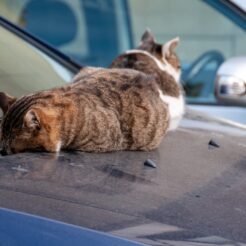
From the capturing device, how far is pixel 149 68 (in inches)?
193

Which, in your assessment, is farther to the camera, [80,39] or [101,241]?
[80,39]

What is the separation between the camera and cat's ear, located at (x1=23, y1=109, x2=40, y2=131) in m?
3.05

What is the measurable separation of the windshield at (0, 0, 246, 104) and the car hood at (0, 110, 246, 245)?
146 inches

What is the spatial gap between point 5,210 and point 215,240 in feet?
1.68

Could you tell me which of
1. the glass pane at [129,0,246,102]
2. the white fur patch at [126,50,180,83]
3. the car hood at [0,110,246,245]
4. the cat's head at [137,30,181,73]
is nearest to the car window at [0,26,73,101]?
the car hood at [0,110,246,245]

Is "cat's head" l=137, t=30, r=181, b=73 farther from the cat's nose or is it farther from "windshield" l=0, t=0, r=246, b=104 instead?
the cat's nose

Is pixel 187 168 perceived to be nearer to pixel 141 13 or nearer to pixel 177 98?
pixel 177 98

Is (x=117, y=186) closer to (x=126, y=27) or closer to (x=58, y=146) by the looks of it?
(x=58, y=146)

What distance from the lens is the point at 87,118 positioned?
10.6 feet

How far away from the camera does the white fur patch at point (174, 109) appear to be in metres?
3.85

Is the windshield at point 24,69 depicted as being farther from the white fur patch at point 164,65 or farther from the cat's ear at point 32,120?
the white fur patch at point 164,65

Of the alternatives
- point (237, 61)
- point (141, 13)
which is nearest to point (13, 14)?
point (141, 13)

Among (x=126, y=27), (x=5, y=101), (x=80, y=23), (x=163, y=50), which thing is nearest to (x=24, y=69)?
(x=5, y=101)

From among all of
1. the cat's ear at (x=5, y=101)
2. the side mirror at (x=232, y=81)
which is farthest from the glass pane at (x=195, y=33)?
the cat's ear at (x=5, y=101)
